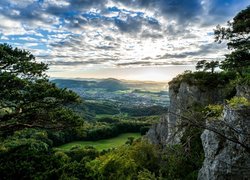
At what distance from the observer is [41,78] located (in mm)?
18578

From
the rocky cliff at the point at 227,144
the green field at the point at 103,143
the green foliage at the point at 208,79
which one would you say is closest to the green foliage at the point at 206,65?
the green foliage at the point at 208,79

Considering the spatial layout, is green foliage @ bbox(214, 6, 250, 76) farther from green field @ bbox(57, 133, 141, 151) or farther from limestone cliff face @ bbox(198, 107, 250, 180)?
green field @ bbox(57, 133, 141, 151)

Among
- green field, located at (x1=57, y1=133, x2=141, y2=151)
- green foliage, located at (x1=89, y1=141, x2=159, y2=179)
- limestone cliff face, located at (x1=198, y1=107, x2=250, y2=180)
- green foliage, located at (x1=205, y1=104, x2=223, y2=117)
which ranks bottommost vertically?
green field, located at (x1=57, y1=133, x2=141, y2=151)

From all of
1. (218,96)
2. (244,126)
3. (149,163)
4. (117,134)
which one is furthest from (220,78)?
(117,134)

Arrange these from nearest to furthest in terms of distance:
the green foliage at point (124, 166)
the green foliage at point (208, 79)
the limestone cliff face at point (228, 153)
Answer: the limestone cliff face at point (228, 153) < the green foliage at point (208, 79) < the green foliage at point (124, 166)

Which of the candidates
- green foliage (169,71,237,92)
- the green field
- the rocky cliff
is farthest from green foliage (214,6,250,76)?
the green field

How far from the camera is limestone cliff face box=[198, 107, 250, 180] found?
1091 cm

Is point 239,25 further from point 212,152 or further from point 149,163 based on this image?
point 149,163

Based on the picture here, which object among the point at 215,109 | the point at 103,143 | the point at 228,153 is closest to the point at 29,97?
the point at 215,109

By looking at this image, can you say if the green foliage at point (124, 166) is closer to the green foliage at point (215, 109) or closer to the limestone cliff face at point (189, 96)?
the limestone cliff face at point (189, 96)

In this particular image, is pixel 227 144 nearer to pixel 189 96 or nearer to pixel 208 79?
pixel 208 79

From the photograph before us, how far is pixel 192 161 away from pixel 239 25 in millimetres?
12906

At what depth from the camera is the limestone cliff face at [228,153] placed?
1091cm

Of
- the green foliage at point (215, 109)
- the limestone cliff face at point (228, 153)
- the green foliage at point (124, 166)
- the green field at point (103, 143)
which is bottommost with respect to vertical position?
the green field at point (103, 143)
